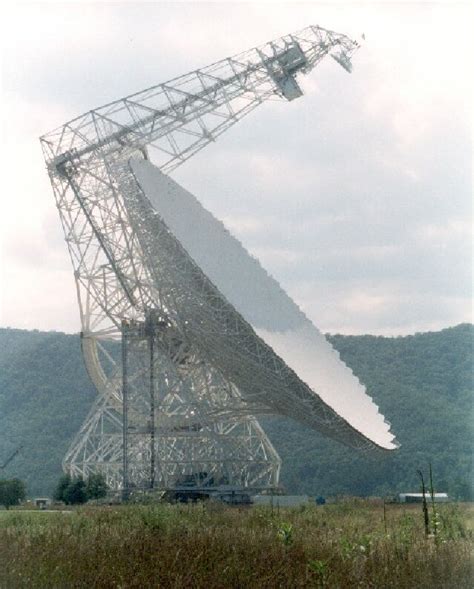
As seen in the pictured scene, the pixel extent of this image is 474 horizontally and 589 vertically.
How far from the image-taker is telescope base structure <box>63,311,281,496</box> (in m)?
43.3

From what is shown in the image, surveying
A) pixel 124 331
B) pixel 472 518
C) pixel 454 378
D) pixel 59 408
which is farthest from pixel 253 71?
pixel 59 408

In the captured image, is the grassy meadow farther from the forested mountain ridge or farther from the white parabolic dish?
the forested mountain ridge

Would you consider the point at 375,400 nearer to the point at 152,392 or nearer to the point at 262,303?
the point at 152,392

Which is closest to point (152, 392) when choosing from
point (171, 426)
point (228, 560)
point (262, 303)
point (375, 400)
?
point (171, 426)

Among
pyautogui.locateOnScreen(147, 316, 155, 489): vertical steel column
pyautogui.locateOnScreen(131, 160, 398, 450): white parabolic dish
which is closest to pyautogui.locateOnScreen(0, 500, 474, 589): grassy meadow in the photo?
pyautogui.locateOnScreen(131, 160, 398, 450): white parabolic dish

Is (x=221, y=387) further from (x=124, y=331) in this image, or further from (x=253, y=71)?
(x=253, y=71)

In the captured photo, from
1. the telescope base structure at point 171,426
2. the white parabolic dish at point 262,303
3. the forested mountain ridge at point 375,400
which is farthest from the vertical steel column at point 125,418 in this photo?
the forested mountain ridge at point 375,400

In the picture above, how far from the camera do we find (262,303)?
3788 centimetres

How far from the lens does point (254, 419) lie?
4800 centimetres

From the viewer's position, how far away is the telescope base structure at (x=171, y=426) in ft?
142

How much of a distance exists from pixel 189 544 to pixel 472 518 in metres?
14.4

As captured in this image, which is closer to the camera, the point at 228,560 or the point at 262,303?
the point at 228,560

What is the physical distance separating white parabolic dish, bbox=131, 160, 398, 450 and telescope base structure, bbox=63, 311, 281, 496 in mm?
4802

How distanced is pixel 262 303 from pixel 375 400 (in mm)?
46761
